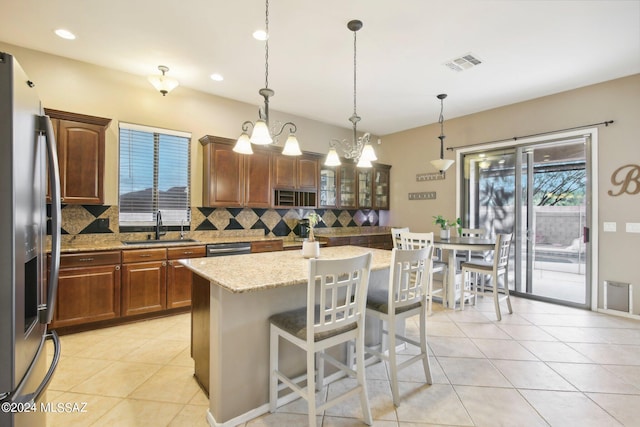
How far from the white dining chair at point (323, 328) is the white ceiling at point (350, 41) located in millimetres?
2205

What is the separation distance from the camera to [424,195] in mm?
5844

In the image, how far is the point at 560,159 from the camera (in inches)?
176

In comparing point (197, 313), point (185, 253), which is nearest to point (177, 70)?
point (185, 253)

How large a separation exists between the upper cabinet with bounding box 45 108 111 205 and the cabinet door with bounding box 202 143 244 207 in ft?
3.88

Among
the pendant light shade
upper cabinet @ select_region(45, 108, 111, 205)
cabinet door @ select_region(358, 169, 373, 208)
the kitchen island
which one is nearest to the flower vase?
the kitchen island

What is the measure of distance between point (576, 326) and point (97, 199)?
5695mm

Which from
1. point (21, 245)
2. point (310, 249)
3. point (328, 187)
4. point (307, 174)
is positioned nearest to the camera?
point (21, 245)

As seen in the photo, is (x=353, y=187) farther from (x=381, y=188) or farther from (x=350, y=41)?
(x=350, y=41)

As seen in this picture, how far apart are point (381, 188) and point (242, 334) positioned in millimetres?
5006

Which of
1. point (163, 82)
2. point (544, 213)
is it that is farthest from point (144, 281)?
point (544, 213)

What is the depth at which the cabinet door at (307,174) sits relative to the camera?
16.2ft

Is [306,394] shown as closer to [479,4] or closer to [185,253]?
[185,253]

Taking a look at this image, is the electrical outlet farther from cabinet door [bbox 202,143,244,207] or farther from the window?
the window

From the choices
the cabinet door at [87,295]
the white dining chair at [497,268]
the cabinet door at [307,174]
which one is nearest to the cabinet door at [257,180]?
the cabinet door at [307,174]
